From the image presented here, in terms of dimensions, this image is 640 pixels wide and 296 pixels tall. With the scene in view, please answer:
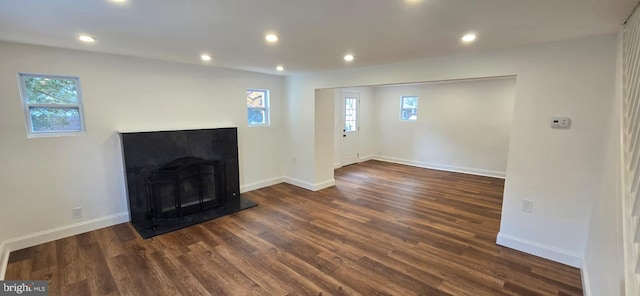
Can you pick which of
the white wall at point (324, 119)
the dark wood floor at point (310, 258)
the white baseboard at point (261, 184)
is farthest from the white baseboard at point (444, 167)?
the white baseboard at point (261, 184)

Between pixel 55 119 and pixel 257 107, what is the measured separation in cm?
276

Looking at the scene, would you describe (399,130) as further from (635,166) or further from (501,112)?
(635,166)

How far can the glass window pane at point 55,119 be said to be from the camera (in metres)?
3.04

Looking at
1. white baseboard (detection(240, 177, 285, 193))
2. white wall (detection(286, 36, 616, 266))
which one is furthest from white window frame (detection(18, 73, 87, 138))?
white wall (detection(286, 36, 616, 266))

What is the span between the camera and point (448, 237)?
10.8 ft

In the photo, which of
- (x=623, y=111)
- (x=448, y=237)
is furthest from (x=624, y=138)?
(x=448, y=237)

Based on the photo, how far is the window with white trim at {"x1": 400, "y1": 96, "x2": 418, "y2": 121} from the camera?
23.8ft

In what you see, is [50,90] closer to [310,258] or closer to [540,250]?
[310,258]

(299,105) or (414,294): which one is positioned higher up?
(299,105)

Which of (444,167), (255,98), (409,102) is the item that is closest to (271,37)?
(255,98)

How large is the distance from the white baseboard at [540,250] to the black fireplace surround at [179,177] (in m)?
3.54

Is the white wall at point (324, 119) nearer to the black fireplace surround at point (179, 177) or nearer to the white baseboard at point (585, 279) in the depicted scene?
the black fireplace surround at point (179, 177)

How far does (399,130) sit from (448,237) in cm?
470

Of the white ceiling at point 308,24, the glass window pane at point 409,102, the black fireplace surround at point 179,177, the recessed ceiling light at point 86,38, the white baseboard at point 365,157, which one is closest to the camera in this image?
the white ceiling at point 308,24
